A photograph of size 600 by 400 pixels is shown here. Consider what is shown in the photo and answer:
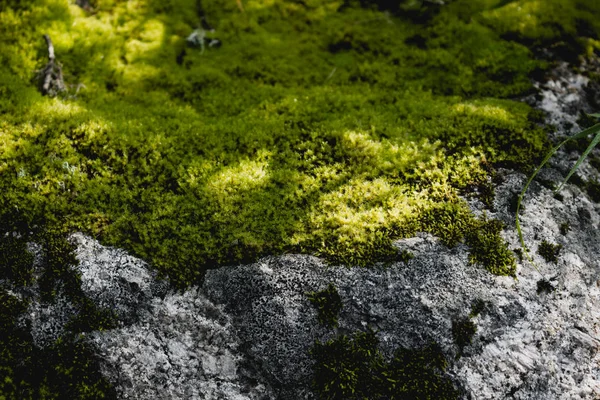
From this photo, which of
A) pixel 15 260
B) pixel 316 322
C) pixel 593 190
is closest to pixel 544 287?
pixel 593 190

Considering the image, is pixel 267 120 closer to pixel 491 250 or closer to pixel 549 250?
pixel 491 250

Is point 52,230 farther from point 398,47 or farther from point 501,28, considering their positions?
point 501,28

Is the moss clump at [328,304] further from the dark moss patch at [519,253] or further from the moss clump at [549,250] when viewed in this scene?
the moss clump at [549,250]

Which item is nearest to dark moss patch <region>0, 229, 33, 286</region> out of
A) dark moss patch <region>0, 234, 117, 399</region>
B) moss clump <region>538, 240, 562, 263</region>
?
dark moss patch <region>0, 234, 117, 399</region>

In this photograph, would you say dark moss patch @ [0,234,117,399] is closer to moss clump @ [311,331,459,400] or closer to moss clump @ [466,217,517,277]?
moss clump @ [311,331,459,400]

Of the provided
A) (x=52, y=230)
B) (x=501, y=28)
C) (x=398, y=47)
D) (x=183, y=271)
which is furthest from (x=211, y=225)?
(x=501, y=28)

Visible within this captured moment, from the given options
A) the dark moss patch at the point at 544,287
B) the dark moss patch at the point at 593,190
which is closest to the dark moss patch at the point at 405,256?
the dark moss patch at the point at 544,287

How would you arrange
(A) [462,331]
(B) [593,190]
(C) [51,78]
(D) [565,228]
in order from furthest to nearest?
(C) [51,78]
(B) [593,190]
(D) [565,228]
(A) [462,331]
